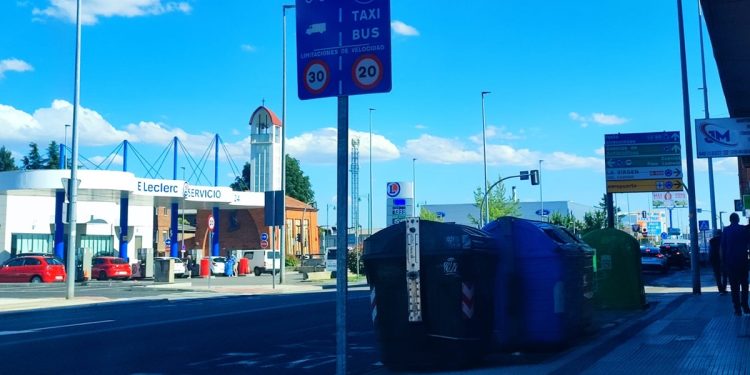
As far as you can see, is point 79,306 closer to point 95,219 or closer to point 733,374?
point 733,374

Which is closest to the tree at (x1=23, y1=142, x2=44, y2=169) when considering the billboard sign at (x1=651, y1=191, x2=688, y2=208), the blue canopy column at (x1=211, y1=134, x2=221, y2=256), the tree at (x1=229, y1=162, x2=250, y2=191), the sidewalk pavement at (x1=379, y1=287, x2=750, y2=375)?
the tree at (x1=229, y1=162, x2=250, y2=191)

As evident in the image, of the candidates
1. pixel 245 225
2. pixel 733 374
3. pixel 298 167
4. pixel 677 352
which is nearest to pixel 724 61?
pixel 677 352

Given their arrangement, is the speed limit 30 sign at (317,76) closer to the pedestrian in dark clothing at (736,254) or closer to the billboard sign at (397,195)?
the pedestrian in dark clothing at (736,254)

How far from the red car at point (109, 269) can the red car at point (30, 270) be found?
3.64m

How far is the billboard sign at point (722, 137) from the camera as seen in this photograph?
68.4 feet

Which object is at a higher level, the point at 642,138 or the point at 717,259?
the point at 642,138

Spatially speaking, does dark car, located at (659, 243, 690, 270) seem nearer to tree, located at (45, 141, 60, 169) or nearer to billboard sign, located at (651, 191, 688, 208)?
billboard sign, located at (651, 191, 688, 208)

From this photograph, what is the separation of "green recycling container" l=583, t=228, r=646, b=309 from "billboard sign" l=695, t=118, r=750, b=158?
8.50 meters

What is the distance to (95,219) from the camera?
171 ft

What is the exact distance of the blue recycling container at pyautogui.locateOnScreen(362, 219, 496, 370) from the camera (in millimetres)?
7961

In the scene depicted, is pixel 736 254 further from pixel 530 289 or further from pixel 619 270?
pixel 530 289

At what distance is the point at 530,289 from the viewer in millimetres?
9180

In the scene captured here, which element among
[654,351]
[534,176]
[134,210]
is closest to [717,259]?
[654,351]

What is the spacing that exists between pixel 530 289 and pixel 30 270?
3293 cm
